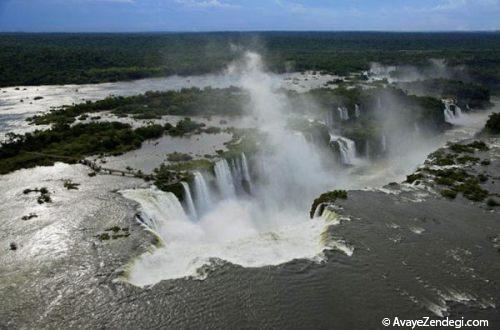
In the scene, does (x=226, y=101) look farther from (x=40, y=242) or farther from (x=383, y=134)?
(x=40, y=242)

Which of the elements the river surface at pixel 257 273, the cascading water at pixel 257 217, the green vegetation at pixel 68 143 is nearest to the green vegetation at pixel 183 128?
the green vegetation at pixel 68 143

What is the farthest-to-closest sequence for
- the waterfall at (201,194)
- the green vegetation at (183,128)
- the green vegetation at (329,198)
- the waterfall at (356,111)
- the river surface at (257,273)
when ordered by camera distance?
the waterfall at (356,111) < the green vegetation at (183,128) < the waterfall at (201,194) < the green vegetation at (329,198) < the river surface at (257,273)

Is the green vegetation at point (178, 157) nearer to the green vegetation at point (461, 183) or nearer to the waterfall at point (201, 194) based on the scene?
the waterfall at point (201, 194)

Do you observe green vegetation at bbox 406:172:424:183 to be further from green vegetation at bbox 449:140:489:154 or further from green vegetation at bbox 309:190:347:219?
green vegetation at bbox 449:140:489:154

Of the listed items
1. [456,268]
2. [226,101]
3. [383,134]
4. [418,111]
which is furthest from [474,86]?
[456,268]

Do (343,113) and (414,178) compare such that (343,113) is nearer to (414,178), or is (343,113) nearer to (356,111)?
(356,111)

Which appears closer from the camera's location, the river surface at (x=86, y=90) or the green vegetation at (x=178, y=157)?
the green vegetation at (x=178, y=157)

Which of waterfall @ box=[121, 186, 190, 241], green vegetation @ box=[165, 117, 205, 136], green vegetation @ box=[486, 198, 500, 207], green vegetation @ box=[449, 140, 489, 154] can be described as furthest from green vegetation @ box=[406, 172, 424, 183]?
green vegetation @ box=[165, 117, 205, 136]
